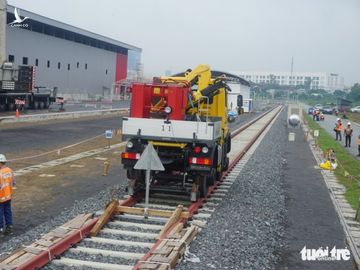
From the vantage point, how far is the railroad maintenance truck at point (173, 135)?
473 inches

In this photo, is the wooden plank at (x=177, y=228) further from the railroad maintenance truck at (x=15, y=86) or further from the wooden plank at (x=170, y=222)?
the railroad maintenance truck at (x=15, y=86)

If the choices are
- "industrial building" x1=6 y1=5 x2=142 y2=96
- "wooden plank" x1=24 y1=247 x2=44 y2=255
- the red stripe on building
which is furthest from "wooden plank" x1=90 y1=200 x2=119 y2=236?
the red stripe on building

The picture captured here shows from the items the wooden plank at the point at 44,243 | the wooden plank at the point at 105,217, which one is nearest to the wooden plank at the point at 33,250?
the wooden plank at the point at 44,243

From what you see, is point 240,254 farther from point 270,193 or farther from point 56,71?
point 56,71

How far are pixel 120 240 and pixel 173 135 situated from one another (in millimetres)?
3549

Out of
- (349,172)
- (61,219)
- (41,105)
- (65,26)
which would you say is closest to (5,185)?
(61,219)

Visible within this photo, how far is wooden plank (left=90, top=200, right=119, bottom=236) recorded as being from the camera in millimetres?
9453

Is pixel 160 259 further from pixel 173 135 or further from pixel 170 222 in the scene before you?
pixel 173 135

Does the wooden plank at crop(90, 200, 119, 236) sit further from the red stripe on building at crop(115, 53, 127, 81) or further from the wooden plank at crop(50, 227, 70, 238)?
the red stripe on building at crop(115, 53, 127, 81)

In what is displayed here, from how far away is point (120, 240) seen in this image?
9242mm

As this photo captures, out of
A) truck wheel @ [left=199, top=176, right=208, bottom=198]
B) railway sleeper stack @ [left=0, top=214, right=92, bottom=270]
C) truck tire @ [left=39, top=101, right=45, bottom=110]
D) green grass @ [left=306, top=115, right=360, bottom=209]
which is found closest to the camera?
railway sleeper stack @ [left=0, top=214, right=92, bottom=270]

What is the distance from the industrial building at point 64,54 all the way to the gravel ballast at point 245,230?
148 feet

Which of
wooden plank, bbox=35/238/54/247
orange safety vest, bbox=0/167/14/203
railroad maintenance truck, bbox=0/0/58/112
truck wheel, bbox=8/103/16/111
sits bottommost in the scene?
wooden plank, bbox=35/238/54/247

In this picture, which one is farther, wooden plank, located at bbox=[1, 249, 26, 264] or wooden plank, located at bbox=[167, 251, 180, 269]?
wooden plank, located at bbox=[167, 251, 180, 269]
